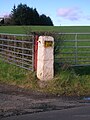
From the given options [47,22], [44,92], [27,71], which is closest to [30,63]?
[27,71]

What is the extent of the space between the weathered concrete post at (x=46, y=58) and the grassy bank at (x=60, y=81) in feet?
0.90

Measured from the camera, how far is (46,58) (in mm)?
13625

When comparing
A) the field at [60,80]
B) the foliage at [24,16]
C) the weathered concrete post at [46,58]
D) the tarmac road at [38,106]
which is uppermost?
the foliage at [24,16]

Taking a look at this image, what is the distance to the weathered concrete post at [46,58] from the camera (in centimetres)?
1357

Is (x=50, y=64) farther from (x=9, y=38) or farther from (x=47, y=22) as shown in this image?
(x=47, y=22)

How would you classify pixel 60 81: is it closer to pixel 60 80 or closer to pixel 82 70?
pixel 60 80

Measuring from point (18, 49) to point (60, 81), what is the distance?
402 cm

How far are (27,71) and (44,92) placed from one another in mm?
2553

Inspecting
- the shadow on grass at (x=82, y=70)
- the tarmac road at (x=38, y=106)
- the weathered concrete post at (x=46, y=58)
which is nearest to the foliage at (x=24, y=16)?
the shadow on grass at (x=82, y=70)

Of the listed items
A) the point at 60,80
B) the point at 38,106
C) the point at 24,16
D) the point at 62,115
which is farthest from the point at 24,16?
the point at 62,115

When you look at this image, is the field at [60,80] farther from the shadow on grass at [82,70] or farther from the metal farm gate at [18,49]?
the metal farm gate at [18,49]

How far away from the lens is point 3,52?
19156 mm

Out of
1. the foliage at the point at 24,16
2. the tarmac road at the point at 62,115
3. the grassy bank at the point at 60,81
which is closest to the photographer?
the tarmac road at the point at 62,115

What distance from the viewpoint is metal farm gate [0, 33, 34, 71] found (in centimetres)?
1528
